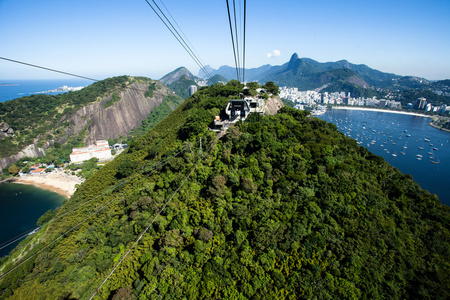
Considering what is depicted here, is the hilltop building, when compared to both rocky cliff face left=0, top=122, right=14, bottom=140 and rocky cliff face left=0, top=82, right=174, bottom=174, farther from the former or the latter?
rocky cliff face left=0, top=122, right=14, bottom=140

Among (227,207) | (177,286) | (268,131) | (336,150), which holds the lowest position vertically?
(177,286)

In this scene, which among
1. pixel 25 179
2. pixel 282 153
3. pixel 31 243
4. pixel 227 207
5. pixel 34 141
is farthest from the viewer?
pixel 34 141

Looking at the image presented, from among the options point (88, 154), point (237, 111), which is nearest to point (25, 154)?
point (88, 154)

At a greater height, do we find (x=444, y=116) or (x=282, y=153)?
(x=282, y=153)

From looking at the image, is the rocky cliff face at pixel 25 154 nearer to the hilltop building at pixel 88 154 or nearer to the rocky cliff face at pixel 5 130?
the rocky cliff face at pixel 5 130

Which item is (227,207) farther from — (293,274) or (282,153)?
(282,153)

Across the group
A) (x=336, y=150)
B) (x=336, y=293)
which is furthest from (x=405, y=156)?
(x=336, y=293)
